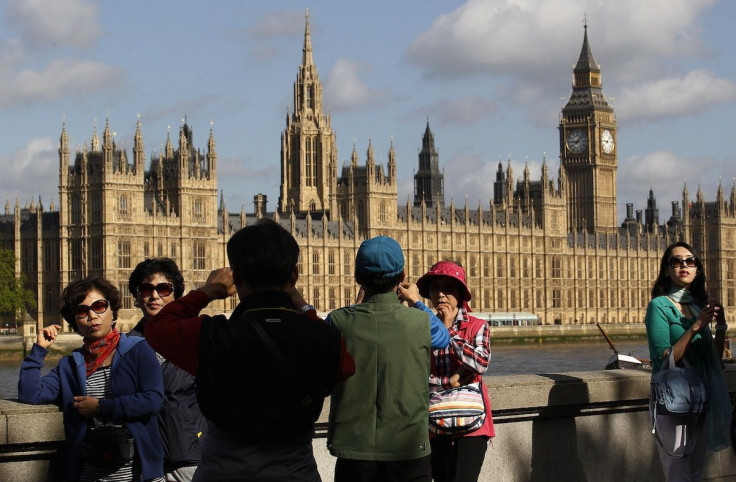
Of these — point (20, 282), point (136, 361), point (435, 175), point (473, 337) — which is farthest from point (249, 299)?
point (435, 175)

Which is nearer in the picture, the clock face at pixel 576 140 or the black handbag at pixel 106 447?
the black handbag at pixel 106 447

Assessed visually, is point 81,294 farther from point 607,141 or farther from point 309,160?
point 607,141

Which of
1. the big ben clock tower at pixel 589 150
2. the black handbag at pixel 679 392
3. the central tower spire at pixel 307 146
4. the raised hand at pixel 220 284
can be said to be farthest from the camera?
the big ben clock tower at pixel 589 150

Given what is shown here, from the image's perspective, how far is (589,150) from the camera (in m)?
112

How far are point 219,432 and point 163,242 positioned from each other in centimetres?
6559

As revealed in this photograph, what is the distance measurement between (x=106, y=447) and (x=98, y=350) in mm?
460

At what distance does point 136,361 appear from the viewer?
6.11m

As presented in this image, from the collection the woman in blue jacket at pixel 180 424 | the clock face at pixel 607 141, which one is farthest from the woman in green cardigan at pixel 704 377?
the clock face at pixel 607 141

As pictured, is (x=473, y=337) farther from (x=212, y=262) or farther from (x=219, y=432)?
(x=212, y=262)

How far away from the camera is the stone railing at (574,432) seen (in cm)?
786

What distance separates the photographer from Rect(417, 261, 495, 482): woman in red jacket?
6641 millimetres

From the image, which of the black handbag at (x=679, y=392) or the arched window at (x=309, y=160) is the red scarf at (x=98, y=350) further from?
the arched window at (x=309, y=160)

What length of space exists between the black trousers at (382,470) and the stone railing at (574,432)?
49.1 inches

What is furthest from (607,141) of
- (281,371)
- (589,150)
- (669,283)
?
(281,371)
